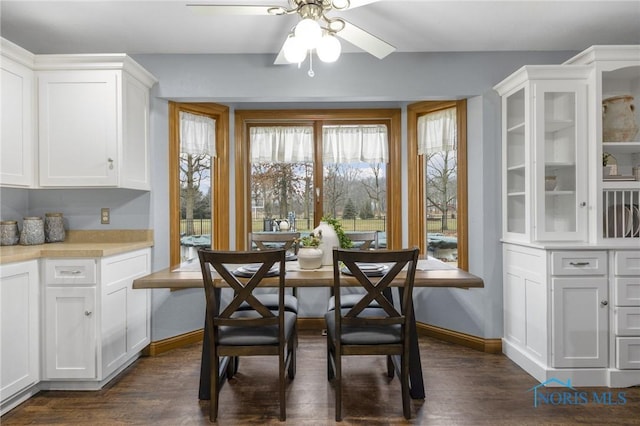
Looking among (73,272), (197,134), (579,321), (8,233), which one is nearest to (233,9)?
(197,134)

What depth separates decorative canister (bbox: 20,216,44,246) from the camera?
108 inches

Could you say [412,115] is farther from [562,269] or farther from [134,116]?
[134,116]

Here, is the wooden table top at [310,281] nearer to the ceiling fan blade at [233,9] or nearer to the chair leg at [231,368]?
the chair leg at [231,368]

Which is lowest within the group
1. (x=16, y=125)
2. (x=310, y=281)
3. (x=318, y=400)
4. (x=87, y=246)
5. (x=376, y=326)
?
(x=318, y=400)

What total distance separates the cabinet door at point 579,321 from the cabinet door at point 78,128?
3214 millimetres

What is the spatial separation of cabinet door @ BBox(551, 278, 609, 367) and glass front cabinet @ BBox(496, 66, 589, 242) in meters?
0.33

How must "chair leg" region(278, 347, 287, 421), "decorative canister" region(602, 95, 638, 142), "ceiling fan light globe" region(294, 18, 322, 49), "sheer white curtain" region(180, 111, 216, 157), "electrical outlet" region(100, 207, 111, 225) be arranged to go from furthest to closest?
1. "sheer white curtain" region(180, 111, 216, 157)
2. "electrical outlet" region(100, 207, 111, 225)
3. "decorative canister" region(602, 95, 638, 142)
4. "chair leg" region(278, 347, 287, 421)
5. "ceiling fan light globe" region(294, 18, 322, 49)

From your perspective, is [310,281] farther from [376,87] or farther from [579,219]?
[579,219]

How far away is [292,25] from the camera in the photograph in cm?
264

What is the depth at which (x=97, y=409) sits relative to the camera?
7.32 ft

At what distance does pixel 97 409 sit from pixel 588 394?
306cm

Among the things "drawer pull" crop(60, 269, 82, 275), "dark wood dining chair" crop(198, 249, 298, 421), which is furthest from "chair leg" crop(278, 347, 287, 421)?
"drawer pull" crop(60, 269, 82, 275)

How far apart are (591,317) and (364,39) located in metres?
2.31

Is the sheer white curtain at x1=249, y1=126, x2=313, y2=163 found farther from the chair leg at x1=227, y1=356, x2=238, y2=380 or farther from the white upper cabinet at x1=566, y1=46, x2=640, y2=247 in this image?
the white upper cabinet at x1=566, y1=46, x2=640, y2=247
